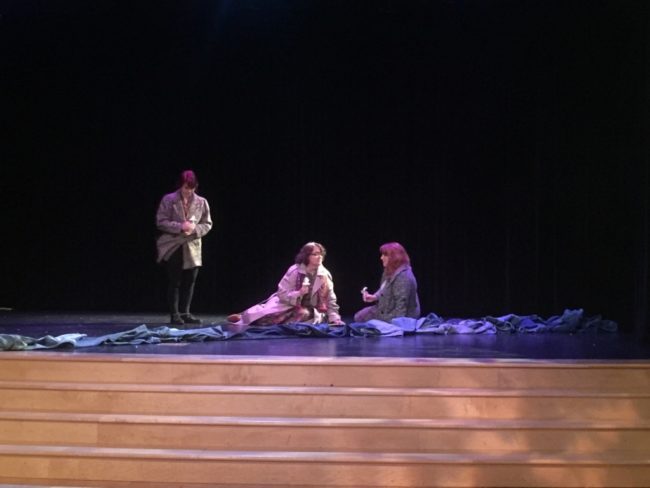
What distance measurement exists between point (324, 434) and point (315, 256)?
283 cm

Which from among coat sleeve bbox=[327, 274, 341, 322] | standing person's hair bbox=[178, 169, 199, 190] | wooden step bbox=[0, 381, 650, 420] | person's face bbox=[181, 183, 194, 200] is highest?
standing person's hair bbox=[178, 169, 199, 190]

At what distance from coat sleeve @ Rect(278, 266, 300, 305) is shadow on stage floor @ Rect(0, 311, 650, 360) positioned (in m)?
0.81

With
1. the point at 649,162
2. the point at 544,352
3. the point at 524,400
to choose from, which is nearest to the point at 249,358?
the point at 524,400

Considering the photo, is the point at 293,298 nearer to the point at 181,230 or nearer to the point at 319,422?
the point at 181,230

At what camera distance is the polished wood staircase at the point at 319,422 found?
3.55 meters

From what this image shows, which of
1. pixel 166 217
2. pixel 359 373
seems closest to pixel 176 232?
pixel 166 217

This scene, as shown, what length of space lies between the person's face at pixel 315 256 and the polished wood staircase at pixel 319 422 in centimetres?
233

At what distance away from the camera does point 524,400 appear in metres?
3.87

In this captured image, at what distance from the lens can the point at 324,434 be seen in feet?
12.1

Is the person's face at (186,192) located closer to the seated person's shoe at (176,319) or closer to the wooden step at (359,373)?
the seated person's shoe at (176,319)

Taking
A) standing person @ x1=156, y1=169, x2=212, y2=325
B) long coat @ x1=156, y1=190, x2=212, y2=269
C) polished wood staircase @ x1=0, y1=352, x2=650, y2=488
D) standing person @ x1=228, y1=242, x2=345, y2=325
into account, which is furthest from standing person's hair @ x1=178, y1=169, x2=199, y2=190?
polished wood staircase @ x1=0, y1=352, x2=650, y2=488

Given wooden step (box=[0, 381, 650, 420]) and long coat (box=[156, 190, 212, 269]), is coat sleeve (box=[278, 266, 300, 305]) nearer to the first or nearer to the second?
long coat (box=[156, 190, 212, 269])

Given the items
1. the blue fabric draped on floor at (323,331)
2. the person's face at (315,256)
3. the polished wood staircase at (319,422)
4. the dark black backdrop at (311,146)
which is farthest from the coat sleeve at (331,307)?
the polished wood staircase at (319,422)

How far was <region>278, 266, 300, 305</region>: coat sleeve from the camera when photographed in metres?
6.46
